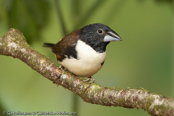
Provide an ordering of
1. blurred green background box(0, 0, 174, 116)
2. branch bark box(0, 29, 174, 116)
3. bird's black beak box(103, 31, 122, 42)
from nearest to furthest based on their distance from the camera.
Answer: branch bark box(0, 29, 174, 116)
bird's black beak box(103, 31, 122, 42)
blurred green background box(0, 0, 174, 116)

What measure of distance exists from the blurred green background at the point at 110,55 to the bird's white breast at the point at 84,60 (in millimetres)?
876

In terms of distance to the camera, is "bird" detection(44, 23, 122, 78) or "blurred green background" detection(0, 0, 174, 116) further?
"blurred green background" detection(0, 0, 174, 116)

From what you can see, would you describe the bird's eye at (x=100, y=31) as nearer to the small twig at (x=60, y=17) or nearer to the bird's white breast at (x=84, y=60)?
the bird's white breast at (x=84, y=60)

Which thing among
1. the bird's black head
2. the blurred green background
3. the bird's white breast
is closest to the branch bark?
the bird's white breast

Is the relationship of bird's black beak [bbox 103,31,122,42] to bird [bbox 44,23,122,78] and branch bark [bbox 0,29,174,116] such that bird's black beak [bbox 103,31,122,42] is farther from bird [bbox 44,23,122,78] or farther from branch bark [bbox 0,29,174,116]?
branch bark [bbox 0,29,174,116]

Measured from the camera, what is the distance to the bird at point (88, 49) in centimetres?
145

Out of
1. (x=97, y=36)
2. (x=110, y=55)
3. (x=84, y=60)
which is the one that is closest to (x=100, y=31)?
(x=97, y=36)

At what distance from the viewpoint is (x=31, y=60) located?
5.00 feet

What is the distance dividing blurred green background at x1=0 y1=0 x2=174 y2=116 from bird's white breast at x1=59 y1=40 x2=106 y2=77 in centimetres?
88

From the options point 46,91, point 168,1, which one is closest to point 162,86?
point 168,1

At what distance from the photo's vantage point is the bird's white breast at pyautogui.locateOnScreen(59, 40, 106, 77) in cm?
145

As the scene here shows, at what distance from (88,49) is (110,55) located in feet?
3.15

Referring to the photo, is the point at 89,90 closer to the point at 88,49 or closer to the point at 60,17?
the point at 88,49

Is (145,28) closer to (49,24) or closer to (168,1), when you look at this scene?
(168,1)
